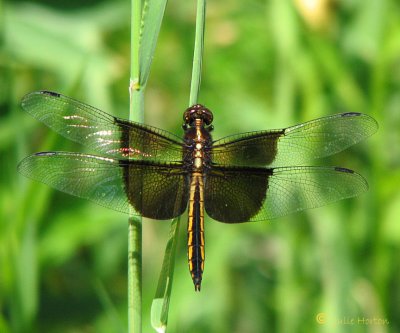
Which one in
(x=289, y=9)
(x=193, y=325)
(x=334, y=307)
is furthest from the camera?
(x=193, y=325)

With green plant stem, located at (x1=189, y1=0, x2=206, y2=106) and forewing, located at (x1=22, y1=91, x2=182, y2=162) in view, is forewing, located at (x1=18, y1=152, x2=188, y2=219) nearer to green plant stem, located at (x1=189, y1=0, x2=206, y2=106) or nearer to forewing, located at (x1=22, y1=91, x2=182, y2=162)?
forewing, located at (x1=22, y1=91, x2=182, y2=162)

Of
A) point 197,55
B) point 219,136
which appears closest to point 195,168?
point 197,55

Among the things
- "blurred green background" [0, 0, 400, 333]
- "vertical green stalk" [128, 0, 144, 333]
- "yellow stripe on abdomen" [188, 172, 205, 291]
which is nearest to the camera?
"vertical green stalk" [128, 0, 144, 333]

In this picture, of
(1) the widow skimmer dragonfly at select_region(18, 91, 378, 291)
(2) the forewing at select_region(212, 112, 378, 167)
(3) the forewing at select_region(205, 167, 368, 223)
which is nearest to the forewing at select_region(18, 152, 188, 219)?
(1) the widow skimmer dragonfly at select_region(18, 91, 378, 291)

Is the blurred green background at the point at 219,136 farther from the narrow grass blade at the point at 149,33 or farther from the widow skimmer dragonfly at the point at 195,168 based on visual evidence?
the narrow grass blade at the point at 149,33

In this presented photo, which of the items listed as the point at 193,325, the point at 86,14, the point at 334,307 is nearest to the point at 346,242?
the point at 334,307

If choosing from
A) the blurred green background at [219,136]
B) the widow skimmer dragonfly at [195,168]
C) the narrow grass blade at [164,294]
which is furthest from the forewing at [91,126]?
the narrow grass blade at [164,294]

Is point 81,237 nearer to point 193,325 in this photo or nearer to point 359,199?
point 193,325
